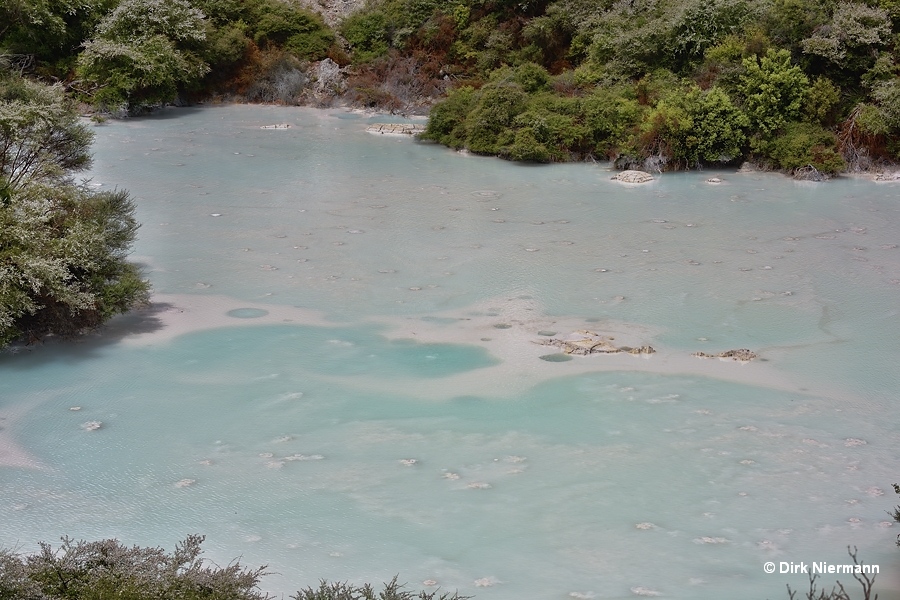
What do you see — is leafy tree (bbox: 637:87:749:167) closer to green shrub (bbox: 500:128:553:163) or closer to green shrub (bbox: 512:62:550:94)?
green shrub (bbox: 500:128:553:163)

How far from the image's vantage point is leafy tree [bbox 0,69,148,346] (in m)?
8.64

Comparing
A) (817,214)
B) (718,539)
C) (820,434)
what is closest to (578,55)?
(817,214)

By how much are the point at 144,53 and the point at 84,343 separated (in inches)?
567

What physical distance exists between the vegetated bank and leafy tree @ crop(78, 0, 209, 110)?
4 cm

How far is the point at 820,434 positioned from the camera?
7602 millimetres

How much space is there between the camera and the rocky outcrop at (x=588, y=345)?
30.1 feet

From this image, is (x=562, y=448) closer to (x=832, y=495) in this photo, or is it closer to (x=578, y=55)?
(x=832, y=495)

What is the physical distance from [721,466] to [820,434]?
40.6 inches

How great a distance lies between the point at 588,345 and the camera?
925cm

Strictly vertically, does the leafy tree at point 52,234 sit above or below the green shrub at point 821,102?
below

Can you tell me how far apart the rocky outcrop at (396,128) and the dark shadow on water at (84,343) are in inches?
430

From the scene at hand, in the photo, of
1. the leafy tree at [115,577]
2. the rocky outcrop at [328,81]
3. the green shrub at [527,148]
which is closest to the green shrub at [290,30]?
the rocky outcrop at [328,81]

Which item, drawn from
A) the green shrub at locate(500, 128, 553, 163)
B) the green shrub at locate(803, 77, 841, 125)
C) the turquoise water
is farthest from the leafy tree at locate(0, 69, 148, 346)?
the green shrub at locate(803, 77, 841, 125)

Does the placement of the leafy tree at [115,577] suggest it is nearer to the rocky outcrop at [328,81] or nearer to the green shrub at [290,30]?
the rocky outcrop at [328,81]
